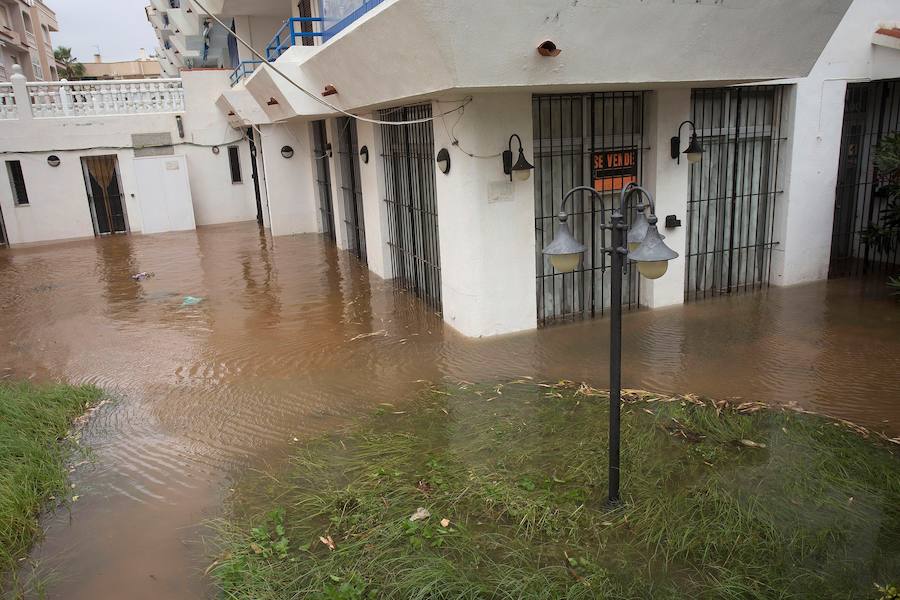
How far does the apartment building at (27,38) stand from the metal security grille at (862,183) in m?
30.3

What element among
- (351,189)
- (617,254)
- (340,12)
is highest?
(340,12)

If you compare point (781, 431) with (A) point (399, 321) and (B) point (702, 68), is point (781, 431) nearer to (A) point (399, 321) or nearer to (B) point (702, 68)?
(B) point (702, 68)

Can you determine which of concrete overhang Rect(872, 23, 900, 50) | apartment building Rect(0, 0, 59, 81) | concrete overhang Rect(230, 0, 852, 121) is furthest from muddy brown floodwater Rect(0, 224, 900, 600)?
apartment building Rect(0, 0, 59, 81)

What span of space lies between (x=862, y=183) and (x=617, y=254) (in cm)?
814

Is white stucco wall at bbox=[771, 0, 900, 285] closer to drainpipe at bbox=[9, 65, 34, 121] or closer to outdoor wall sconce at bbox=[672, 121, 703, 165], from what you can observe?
outdoor wall sconce at bbox=[672, 121, 703, 165]

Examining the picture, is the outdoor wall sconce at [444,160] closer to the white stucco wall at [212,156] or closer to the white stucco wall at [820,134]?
the white stucco wall at [820,134]

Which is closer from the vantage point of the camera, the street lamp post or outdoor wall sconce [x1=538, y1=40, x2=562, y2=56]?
the street lamp post

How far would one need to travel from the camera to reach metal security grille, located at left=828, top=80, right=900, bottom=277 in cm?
950

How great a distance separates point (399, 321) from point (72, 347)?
419cm

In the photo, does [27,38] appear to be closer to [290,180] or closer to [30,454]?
[290,180]

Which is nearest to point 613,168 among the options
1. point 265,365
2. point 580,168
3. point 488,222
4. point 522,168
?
point 580,168

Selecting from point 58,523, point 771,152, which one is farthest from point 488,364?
point 771,152

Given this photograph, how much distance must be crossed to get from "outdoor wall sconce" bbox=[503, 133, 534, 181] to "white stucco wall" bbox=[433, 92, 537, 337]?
0.08 meters

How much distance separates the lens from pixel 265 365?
7281mm
